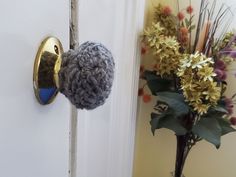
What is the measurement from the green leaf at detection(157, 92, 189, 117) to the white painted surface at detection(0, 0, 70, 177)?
0.51 m

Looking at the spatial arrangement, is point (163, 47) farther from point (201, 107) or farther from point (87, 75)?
point (87, 75)

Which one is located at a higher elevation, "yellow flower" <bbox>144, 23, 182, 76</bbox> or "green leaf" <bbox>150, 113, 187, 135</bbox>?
"yellow flower" <bbox>144, 23, 182, 76</bbox>

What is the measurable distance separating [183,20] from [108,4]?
1.48ft

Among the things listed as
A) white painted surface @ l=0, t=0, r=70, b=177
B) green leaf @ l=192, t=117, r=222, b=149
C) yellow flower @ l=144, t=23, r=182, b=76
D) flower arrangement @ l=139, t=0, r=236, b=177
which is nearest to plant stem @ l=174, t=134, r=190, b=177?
flower arrangement @ l=139, t=0, r=236, b=177

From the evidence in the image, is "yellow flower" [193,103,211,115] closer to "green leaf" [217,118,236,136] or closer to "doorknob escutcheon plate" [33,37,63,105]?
"green leaf" [217,118,236,136]

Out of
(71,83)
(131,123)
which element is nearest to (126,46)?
(131,123)

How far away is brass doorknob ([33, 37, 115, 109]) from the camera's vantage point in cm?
26

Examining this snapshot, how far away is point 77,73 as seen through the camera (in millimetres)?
265

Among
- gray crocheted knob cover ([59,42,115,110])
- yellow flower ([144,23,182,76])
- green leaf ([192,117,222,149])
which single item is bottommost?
green leaf ([192,117,222,149])

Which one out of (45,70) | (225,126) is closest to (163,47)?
(225,126)

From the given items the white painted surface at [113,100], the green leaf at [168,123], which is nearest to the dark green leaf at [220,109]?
the green leaf at [168,123]

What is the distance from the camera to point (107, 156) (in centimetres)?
72

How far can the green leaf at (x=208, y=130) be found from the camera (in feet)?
2.58

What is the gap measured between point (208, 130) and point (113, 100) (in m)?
0.33
